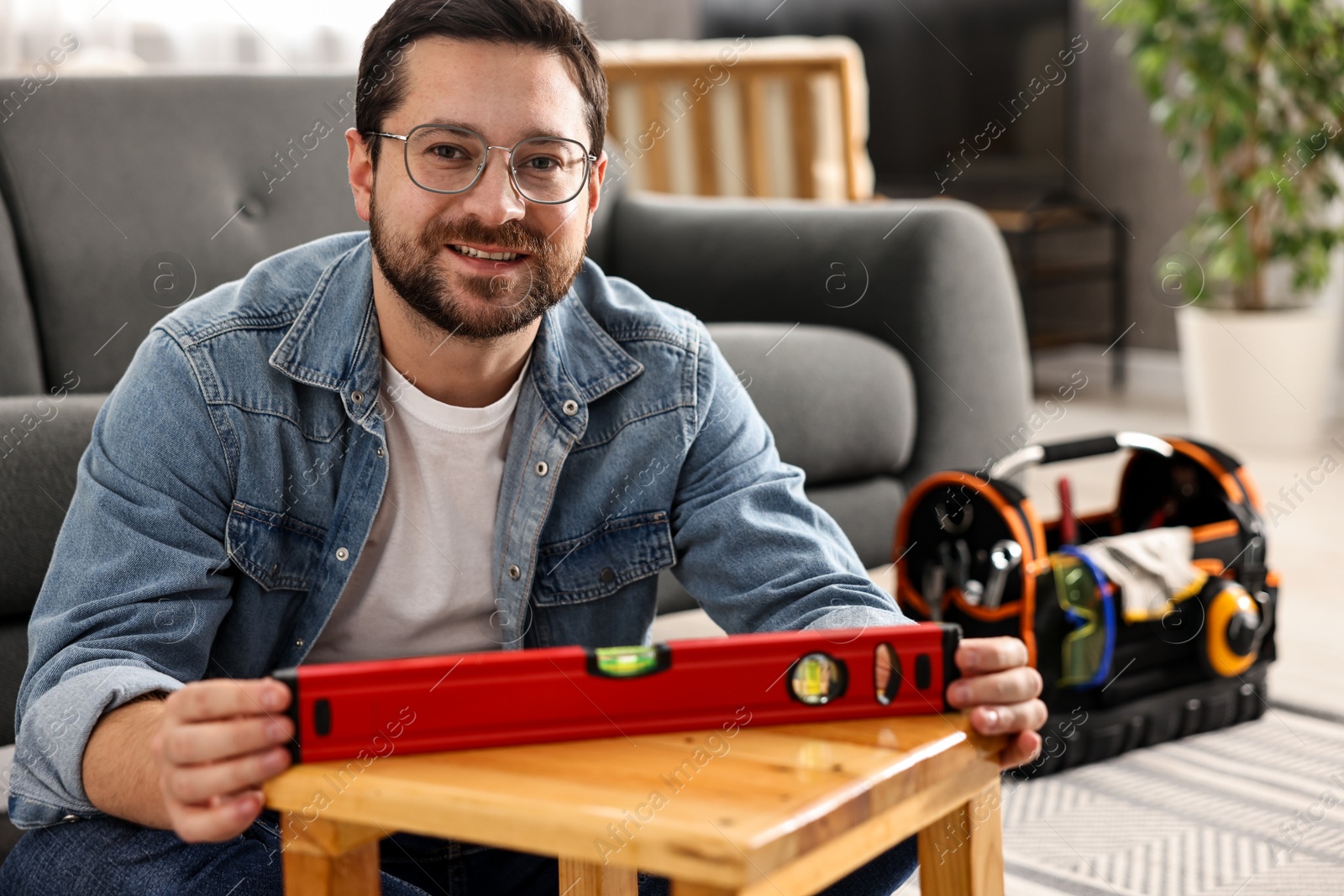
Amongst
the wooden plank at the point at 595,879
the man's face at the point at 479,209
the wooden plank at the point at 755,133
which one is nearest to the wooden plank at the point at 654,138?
the wooden plank at the point at 755,133

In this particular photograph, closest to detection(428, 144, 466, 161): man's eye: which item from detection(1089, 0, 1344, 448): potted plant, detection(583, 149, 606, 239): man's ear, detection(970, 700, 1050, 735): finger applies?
detection(583, 149, 606, 239): man's ear

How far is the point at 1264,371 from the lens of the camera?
3.00 metres

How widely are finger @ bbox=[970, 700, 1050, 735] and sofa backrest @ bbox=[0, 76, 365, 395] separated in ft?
3.97

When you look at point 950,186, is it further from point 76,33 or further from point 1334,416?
point 76,33

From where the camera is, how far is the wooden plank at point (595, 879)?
0.69 m

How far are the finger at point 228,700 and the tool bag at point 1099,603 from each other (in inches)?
37.2

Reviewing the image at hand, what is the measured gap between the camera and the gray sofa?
62.6 inches

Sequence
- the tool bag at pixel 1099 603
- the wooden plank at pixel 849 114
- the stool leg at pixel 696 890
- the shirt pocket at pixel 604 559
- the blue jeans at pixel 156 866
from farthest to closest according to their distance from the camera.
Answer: the wooden plank at pixel 849 114, the tool bag at pixel 1099 603, the shirt pocket at pixel 604 559, the blue jeans at pixel 156 866, the stool leg at pixel 696 890

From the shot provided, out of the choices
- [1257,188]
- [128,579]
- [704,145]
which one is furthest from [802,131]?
[128,579]

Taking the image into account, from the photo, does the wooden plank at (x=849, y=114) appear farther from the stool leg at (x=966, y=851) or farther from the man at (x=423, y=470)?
the stool leg at (x=966, y=851)

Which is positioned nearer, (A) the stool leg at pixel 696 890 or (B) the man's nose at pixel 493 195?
(A) the stool leg at pixel 696 890

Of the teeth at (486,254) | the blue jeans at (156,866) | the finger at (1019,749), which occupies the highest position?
the teeth at (486,254)

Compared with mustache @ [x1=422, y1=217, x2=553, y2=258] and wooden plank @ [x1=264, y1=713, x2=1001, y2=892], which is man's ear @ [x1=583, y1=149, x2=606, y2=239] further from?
wooden plank @ [x1=264, y1=713, x2=1001, y2=892]

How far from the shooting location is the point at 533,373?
1002 millimetres
